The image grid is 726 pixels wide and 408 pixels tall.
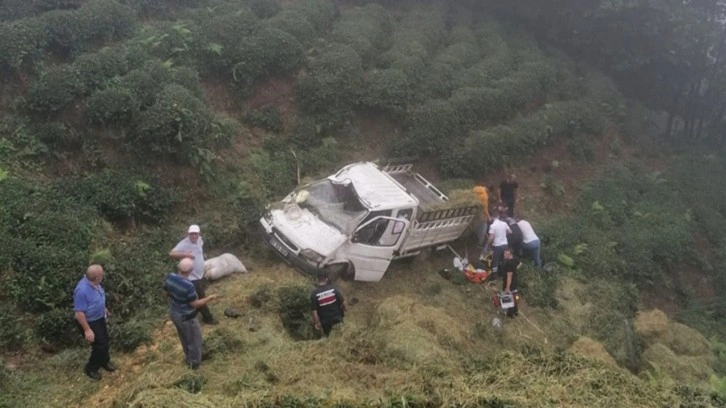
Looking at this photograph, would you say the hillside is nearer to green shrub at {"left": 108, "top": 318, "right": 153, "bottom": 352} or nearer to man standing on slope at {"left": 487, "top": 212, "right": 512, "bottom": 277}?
green shrub at {"left": 108, "top": 318, "right": 153, "bottom": 352}

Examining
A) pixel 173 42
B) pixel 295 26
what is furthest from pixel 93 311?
pixel 295 26

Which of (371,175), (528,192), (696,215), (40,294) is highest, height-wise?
(40,294)

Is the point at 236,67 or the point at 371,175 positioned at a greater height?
the point at 236,67

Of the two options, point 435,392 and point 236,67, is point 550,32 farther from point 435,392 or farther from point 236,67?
point 435,392

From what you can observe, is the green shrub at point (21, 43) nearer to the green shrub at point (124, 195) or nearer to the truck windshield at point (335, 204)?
the green shrub at point (124, 195)

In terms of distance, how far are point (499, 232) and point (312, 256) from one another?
4269mm

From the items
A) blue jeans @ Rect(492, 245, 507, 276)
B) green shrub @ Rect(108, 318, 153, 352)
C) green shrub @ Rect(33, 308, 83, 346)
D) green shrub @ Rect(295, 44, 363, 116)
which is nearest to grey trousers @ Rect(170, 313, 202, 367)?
green shrub @ Rect(108, 318, 153, 352)

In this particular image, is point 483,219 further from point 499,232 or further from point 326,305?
point 326,305

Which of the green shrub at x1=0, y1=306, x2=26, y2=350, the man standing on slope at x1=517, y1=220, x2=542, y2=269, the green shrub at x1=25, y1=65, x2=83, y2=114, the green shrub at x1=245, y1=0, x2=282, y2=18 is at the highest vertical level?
the green shrub at x1=25, y1=65, x2=83, y2=114

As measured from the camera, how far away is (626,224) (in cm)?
1933

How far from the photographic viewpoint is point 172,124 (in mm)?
13688

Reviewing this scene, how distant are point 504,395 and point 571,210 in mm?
13829

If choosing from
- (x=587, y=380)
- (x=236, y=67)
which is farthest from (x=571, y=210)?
(x=587, y=380)

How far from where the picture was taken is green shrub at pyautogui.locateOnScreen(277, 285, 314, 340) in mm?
10922
